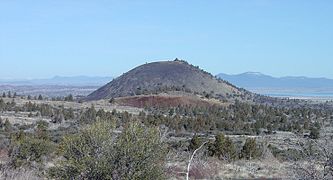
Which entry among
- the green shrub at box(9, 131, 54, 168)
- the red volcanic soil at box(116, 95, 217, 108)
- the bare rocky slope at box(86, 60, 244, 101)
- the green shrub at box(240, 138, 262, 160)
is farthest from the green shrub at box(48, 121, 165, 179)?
the bare rocky slope at box(86, 60, 244, 101)

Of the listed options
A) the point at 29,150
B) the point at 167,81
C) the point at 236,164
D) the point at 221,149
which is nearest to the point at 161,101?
the point at 221,149

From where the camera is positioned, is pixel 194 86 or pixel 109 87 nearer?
pixel 194 86

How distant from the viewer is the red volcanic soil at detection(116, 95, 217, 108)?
78.5 metres

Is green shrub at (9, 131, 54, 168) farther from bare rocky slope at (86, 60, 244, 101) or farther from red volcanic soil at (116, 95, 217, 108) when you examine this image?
bare rocky slope at (86, 60, 244, 101)

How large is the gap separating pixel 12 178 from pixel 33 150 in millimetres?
10015

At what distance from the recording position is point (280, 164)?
105 ft

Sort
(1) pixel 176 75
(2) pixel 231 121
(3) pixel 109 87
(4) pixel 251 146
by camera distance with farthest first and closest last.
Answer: (3) pixel 109 87
(1) pixel 176 75
(2) pixel 231 121
(4) pixel 251 146

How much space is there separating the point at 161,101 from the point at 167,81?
4589 cm

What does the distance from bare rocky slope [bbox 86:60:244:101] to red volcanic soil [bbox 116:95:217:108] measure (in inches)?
1047

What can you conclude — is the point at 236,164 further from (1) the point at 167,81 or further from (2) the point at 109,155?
(1) the point at 167,81

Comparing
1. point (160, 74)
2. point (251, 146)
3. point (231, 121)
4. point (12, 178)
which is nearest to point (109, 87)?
point (160, 74)

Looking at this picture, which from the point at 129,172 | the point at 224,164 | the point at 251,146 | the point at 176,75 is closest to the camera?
the point at 129,172

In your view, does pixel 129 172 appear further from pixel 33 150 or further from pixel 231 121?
pixel 231 121

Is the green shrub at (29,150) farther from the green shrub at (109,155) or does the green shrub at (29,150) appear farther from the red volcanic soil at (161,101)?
the red volcanic soil at (161,101)
